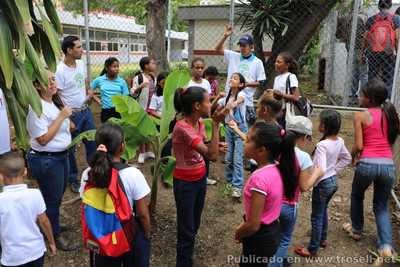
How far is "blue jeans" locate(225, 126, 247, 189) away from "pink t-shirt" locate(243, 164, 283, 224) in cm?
221

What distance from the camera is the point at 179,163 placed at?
3.18 m

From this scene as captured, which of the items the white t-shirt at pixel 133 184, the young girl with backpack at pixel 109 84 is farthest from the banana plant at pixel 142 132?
the young girl with backpack at pixel 109 84

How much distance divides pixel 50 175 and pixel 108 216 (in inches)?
52.3

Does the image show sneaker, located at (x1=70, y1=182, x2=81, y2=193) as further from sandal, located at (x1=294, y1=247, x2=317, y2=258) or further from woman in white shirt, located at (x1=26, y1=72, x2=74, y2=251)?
sandal, located at (x1=294, y1=247, x2=317, y2=258)

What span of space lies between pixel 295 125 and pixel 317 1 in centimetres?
514

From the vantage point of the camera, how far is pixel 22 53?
2.91 m

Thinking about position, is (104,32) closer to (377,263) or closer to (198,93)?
(198,93)

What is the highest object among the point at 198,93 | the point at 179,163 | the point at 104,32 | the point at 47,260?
the point at 104,32

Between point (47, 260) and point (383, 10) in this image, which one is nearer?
point (47, 260)

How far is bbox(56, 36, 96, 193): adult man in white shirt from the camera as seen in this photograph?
15.1ft

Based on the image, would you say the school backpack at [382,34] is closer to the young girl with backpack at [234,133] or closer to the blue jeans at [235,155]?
the young girl with backpack at [234,133]

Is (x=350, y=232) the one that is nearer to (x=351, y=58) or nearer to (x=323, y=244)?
(x=323, y=244)

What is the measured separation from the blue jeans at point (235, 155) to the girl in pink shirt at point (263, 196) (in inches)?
84.0

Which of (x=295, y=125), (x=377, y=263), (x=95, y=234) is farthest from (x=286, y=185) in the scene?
(x=377, y=263)
